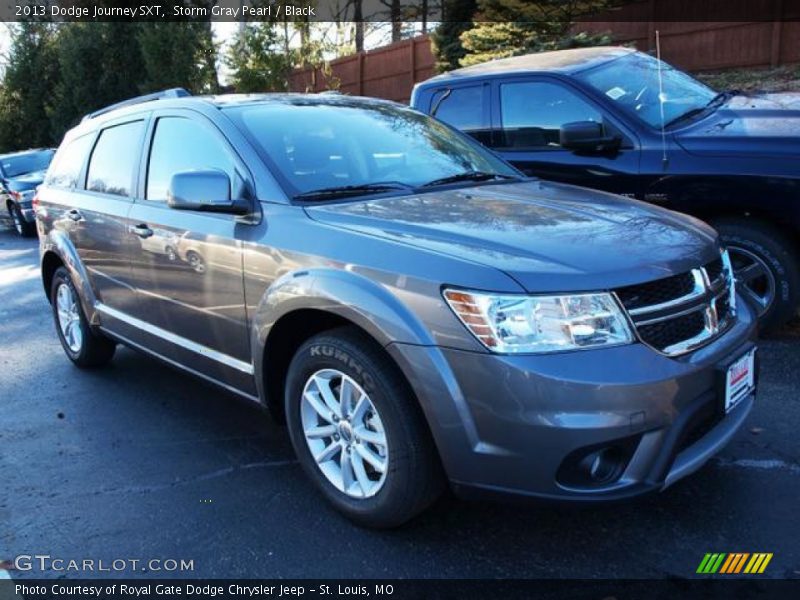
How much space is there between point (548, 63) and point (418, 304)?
4.09 meters

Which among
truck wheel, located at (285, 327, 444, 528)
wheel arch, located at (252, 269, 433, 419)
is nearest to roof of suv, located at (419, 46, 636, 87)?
wheel arch, located at (252, 269, 433, 419)

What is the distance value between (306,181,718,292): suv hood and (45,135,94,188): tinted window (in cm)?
271

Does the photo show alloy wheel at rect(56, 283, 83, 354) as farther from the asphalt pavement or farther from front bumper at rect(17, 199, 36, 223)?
front bumper at rect(17, 199, 36, 223)

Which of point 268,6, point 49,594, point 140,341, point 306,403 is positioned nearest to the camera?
point 49,594

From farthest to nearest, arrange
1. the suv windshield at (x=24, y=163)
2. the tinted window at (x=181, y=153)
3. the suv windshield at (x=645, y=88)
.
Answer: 1. the suv windshield at (x=24, y=163)
2. the suv windshield at (x=645, y=88)
3. the tinted window at (x=181, y=153)

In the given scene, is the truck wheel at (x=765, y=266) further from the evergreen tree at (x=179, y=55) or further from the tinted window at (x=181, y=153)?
the evergreen tree at (x=179, y=55)

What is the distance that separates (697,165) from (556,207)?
2.11m

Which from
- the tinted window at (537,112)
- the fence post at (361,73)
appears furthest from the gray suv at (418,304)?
the fence post at (361,73)

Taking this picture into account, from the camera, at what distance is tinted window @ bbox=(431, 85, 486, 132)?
6074 mm

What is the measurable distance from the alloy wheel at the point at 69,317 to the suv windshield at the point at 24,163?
11.3 metres

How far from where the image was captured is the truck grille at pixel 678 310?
8.07ft

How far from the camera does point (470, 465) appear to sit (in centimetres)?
247

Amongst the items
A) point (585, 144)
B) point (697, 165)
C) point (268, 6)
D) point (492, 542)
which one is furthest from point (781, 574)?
point (268, 6)

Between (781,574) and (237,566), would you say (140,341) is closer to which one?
(237,566)
